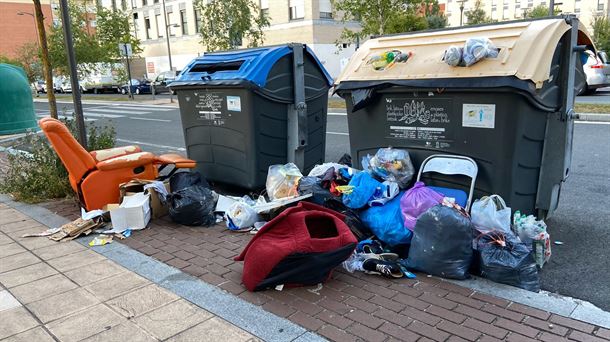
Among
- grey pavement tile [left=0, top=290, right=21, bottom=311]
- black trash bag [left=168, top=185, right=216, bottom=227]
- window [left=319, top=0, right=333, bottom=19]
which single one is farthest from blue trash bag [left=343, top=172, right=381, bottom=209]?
window [left=319, top=0, right=333, bottom=19]

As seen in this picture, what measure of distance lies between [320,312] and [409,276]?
80 cm

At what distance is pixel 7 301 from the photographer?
326 cm

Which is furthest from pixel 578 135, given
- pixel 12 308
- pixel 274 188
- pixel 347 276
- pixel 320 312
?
pixel 12 308

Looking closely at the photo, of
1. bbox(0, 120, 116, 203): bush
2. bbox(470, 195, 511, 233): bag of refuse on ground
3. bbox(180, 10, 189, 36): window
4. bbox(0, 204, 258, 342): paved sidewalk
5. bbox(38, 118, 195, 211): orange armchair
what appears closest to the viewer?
bbox(0, 204, 258, 342): paved sidewalk

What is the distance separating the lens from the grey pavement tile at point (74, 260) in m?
3.80

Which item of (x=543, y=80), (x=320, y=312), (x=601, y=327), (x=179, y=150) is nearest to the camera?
(x=601, y=327)

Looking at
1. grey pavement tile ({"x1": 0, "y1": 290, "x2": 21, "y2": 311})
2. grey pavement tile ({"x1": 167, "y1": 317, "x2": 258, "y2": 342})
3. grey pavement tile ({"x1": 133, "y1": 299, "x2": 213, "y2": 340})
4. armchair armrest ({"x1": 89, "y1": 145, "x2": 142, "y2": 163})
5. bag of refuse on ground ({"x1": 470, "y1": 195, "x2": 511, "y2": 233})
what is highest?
armchair armrest ({"x1": 89, "y1": 145, "x2": 142, "y2": 163})

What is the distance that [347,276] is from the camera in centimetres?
349

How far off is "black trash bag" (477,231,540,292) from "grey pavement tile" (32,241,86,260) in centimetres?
331

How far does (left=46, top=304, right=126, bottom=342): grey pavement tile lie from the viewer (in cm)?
280

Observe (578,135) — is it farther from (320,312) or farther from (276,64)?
(320,312)

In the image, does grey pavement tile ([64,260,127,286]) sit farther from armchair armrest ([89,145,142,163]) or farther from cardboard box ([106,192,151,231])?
armchair armrest ([89,145,142,163])

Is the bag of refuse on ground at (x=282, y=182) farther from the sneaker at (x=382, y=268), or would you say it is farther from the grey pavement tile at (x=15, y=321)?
the grey pavement tile at (x=15, y=321)

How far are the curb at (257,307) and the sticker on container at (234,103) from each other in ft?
6.64
